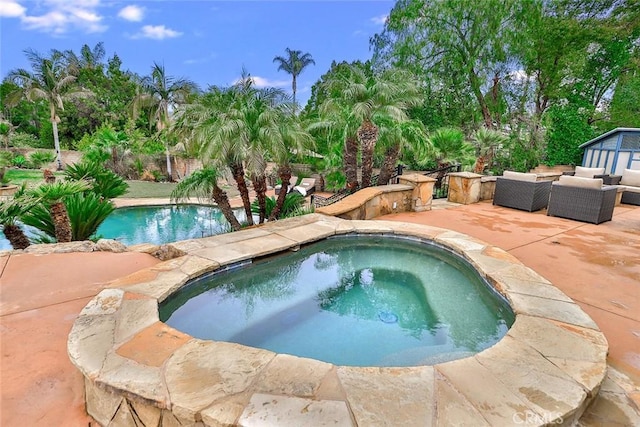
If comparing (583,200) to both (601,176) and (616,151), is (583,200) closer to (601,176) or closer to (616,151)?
(601,176)

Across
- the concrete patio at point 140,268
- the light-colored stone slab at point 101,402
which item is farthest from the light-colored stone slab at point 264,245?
the light-colored stone slab at point 101,402

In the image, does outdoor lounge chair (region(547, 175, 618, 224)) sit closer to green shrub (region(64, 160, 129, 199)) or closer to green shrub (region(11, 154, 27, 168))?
green shrub (region(64, 160, 129, 199))

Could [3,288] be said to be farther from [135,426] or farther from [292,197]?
[292,197]

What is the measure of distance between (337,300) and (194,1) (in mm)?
10386

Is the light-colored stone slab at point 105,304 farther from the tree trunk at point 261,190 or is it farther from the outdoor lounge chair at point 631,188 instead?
the outdoor lounge chair at point 631,188

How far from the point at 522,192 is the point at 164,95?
2162 cm

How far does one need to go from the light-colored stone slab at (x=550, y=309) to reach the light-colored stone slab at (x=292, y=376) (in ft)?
6.53

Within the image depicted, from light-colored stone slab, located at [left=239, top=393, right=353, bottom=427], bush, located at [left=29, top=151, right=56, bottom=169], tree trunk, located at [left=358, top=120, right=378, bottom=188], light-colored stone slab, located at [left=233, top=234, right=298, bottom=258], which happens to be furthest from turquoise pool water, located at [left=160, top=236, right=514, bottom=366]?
bush, located at [left=29, top=151, right=56, bottom=169]

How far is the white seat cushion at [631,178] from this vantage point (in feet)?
30.9

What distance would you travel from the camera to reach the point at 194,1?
990cm

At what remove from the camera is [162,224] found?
12047 millimetres

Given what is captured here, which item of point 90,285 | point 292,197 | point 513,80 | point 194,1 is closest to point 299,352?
point 90,285

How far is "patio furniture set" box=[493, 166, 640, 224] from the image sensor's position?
257 inches

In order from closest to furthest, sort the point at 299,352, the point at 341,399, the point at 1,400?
the point at 341,399, the point at 1,400, the point at 299,352
